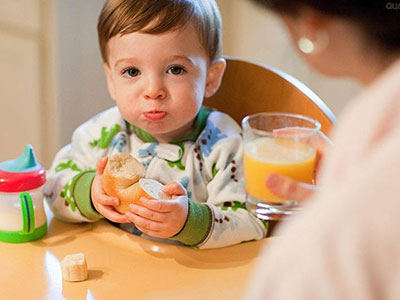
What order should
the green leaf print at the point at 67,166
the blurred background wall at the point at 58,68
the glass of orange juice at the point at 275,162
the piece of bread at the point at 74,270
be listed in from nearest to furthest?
the glass of orange juice at the point at 275,162, the piece of bread at the point at 74,270, the green leaf print at the point at 67,166, the blurred background wall at the point at 58,68

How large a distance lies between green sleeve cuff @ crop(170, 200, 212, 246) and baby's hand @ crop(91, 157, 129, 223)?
10cm

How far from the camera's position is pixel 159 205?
1.07m

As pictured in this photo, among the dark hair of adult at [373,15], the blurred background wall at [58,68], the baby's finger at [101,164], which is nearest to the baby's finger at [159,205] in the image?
the baby's finger at [101,164]

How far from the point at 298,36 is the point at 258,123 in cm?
40

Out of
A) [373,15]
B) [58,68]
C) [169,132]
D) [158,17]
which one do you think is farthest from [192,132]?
[58,68]

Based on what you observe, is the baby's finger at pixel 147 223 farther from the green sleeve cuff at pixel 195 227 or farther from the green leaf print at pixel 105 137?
the green leaf print at pixel 105 137

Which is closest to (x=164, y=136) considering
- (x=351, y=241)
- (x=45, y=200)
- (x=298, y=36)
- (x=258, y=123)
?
(x=45, y=200)

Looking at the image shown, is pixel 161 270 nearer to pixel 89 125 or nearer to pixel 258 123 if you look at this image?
pixel 258 123

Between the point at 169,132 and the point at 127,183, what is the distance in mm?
261

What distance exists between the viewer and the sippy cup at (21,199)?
3.74ft

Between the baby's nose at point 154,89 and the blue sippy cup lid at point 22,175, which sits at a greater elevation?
the baby's nose at point 154,89

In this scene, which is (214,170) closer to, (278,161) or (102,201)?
(102,201)

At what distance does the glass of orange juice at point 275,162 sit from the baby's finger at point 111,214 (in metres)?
0.27

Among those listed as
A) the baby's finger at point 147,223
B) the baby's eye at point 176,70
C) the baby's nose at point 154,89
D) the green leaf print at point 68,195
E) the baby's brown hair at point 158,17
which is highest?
the baby's brown hair at point 158,17
